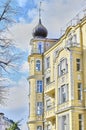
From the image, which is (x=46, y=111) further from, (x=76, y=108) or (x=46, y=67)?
(x=76, y=108)

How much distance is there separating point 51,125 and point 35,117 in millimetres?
3841

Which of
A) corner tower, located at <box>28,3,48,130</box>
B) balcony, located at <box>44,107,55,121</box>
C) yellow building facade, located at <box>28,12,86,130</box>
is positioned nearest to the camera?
yellow building facade, located at <box>28,12,86,130</box>

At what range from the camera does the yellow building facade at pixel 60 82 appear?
41156mm

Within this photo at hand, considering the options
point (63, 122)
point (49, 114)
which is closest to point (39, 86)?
point (49, 114)

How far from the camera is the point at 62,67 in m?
44.5

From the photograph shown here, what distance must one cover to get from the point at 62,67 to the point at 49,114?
303 inches

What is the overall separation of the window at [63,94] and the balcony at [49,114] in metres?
3.72

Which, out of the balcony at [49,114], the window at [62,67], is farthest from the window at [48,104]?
the window at [62,67]

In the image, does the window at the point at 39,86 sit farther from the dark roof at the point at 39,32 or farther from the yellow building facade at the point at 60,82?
the dark roof at the point at 39,32

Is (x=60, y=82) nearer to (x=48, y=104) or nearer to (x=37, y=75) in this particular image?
(x=48, y=104)

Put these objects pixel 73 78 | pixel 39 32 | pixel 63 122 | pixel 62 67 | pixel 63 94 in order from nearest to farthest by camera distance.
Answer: pixel 73 78 < pixel 63 122 < pixel 63 94 < pixel 62 67 < pixel 39 32

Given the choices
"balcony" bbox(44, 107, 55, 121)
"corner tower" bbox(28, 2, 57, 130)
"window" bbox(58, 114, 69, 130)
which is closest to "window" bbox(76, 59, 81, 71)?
"window" bbox(58, 114, 69, 130)

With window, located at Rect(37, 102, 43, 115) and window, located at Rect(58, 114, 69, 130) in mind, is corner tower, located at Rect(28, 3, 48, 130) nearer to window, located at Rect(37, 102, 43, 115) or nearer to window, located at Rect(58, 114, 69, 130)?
window, located at Rect(37, 102, 43, 115)

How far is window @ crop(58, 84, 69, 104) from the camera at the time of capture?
42.3 meters
